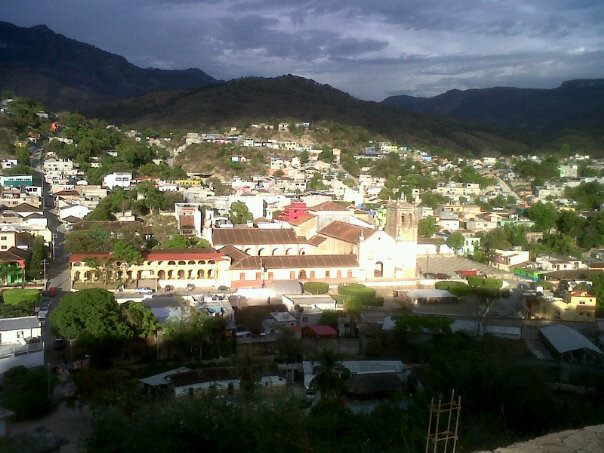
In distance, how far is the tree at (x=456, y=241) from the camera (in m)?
30.7

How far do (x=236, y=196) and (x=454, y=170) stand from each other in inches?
908

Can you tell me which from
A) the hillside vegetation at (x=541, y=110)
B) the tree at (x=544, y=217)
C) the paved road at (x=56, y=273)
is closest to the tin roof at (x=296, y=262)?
→ the paved road at (x=56, y=273)

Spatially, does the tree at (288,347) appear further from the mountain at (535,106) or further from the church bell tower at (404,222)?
the mountain at (535,106)

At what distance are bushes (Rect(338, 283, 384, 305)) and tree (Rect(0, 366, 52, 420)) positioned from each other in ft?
33.2

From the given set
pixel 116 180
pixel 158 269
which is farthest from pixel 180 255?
pixel 116 180

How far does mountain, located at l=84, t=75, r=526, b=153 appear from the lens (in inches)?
2761

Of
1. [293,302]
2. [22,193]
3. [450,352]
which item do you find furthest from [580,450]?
[22,193]

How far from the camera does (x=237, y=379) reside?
564 inches

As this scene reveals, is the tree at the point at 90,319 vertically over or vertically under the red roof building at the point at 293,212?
under

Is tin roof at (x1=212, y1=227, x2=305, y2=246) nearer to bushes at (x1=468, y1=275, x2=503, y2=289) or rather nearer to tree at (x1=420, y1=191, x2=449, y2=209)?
bushes at (x1=468, y1=275, x2=503, y2=289)

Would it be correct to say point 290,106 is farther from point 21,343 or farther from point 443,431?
point 443,431

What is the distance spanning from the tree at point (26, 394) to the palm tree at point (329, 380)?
18.8 ft

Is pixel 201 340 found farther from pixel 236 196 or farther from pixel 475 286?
pixel 236 196

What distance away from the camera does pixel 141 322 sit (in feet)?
53.1
